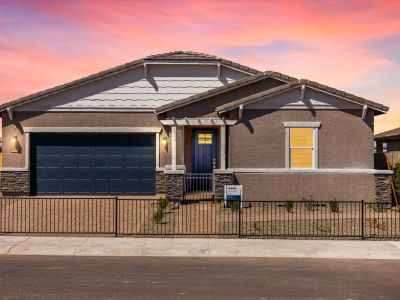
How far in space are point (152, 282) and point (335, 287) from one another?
380cm

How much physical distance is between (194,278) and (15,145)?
57.5ft

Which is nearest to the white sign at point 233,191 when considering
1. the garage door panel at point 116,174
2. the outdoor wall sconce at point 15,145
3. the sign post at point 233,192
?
the sign post at point 233,192

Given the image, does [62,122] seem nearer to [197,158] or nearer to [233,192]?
[197,158]

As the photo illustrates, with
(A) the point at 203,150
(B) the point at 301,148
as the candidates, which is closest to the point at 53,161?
(A) the point at 203,150

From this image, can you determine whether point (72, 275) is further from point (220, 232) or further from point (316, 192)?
point (316, 192)

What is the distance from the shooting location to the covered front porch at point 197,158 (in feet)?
72.5

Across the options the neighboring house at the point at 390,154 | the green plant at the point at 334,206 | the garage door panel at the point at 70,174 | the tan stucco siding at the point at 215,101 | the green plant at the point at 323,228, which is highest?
the tan stucco siding at the point at 215,101

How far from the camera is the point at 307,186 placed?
21969mm

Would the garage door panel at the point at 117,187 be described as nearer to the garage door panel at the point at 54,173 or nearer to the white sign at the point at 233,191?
the garage door panel at the point at 54,173

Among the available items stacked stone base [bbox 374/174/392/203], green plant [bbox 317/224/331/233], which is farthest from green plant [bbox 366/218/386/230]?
stacked stone base [bbox 374/174/392/203]

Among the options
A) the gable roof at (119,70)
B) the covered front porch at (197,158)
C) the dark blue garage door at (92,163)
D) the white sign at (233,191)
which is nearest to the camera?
the white sign at (233,191)

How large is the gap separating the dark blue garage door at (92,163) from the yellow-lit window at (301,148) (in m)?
7.47

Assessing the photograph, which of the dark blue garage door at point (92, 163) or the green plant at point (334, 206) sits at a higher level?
the dark blue garage door at point (92, 163)

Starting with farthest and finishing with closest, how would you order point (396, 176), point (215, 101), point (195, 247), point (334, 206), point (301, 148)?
point (215, 101) < point (396, 176) < point (301, 148) < point (334, 206) < point (195, 247)
